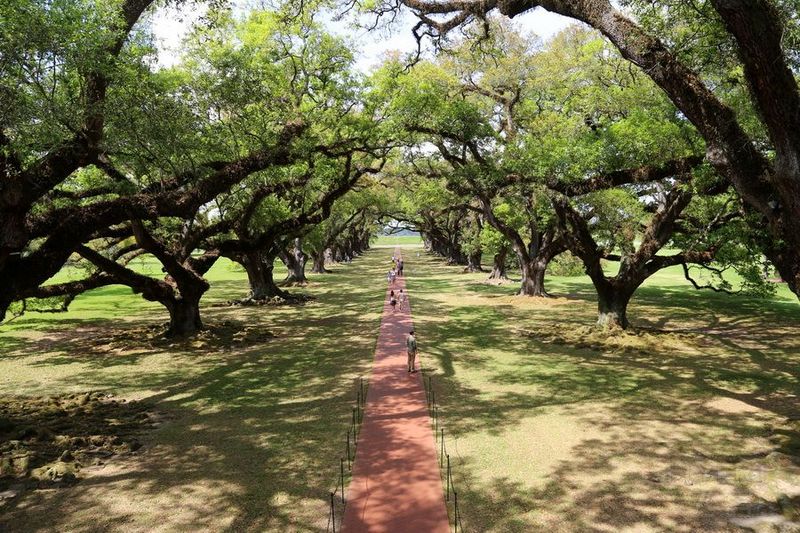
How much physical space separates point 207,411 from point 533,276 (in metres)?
23.1

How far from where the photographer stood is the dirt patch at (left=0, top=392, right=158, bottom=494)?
25.4 ft

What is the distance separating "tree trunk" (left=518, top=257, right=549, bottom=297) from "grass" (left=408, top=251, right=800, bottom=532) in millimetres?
8623

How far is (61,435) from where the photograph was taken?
9.10 m

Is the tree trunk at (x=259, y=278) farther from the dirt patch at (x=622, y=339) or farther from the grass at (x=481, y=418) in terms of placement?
the dirt patch at (x=622, y=339)

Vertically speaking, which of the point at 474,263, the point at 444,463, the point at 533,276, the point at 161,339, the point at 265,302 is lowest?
the point at 444,463

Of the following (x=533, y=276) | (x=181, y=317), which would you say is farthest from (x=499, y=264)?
(x=181, y=317)

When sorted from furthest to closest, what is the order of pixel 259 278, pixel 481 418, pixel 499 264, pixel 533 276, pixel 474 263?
pixel 474 263 < pixel 499 264 < pixel 533 276 < pixel 259 278 < pixel 481 418

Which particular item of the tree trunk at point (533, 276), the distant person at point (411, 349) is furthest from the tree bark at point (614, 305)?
the tree trunk at point (533, 276)

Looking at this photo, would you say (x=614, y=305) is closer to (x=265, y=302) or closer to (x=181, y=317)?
(x=181, y=317)

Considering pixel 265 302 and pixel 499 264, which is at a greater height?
pixel 499 264

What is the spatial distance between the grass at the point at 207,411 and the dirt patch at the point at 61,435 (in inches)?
14.1

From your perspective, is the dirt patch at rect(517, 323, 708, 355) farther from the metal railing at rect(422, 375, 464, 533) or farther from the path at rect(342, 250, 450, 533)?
the path at rect(342, 250, 450, 533)

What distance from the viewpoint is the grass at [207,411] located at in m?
6.81

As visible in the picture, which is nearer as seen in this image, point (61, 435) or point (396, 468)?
point (396, 468)
